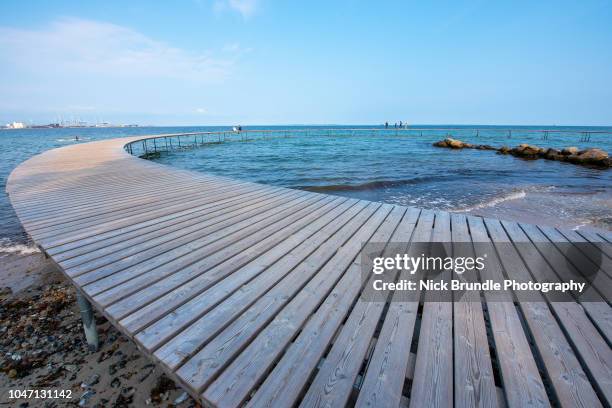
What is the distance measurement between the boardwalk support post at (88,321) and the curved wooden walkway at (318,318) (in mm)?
248

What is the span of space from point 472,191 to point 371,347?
9.78 metres

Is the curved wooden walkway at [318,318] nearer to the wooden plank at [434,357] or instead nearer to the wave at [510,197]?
the wooden plank at [434,357]

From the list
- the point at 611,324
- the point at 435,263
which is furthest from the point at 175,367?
the point at 611,324

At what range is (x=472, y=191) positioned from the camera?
9.50 metres

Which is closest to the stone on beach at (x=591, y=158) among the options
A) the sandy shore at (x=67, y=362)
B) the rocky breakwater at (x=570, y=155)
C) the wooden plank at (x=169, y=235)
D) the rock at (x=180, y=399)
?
the rocky breakwater at (x=570, y=155)

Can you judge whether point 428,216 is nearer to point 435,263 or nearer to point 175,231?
point 435,263

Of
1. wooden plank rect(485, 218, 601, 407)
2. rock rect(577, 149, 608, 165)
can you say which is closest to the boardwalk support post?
wooden plank rect(485, 218, 601, 407)

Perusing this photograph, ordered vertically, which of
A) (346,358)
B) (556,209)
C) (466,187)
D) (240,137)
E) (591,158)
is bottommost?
(556,209)

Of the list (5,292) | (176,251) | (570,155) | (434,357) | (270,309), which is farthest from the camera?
(570,155)

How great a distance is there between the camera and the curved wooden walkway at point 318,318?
1306 millimetres

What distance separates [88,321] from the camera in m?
2.43

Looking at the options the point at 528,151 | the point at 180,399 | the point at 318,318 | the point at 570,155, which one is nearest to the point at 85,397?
the point at 180,399

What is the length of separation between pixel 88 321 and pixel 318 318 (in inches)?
86.7

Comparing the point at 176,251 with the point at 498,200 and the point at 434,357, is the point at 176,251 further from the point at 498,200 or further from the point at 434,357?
the point at 498,200
